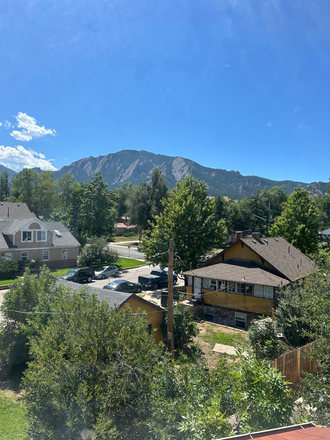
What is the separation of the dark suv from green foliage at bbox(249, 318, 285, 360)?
2100cm

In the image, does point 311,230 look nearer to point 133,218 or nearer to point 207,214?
point 207,214

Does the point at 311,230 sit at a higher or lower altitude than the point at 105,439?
higher

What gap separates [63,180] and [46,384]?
66.3 meters

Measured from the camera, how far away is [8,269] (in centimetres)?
3177

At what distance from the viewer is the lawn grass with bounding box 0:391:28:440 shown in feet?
29.5

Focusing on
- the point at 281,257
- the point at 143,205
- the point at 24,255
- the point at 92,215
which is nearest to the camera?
the point at 281,257

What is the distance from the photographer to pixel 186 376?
6.74 m

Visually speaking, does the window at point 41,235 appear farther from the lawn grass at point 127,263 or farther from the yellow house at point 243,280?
the yellow house at point 243,280

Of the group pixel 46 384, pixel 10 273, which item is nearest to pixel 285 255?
pixel 46 384

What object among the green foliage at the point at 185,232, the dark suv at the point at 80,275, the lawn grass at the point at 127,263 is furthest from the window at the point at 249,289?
the lawn grass at the point at 127,263

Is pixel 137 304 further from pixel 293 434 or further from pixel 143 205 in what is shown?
pixel 143 205

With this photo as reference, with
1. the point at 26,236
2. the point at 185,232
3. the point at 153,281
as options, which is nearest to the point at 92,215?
the point at 26,236

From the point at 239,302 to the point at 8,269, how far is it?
24922 millimetres

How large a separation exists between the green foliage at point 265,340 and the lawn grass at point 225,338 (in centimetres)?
341
